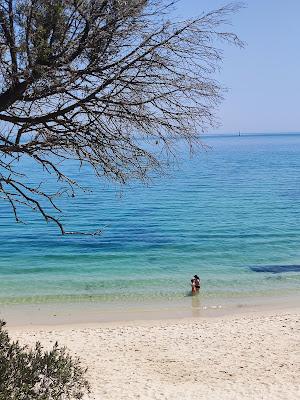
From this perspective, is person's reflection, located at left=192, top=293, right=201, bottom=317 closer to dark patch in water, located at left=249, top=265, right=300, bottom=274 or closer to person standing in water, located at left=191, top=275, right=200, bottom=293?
person standing in water, located at left=191, top=275, right=200, bottom=293

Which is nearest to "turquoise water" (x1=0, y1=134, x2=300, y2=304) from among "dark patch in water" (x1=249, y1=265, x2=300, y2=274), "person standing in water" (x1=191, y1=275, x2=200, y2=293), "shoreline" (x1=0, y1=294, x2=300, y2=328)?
"dark patch in water" (x1=249, y1=265, x2=300, y2=274)

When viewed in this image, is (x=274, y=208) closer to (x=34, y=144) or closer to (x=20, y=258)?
(x=20, y=258)

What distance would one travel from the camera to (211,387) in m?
11.9

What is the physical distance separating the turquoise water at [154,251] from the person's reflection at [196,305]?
0.42m

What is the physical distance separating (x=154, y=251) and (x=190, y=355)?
1523 centimetres

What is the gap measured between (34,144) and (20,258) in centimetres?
2391

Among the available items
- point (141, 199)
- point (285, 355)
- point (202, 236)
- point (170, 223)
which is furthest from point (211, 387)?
point (141, 199)

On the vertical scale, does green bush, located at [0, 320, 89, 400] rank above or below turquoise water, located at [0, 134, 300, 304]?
above

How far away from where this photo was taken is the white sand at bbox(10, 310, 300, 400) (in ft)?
38.3

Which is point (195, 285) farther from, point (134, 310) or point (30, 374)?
point (30, 374)

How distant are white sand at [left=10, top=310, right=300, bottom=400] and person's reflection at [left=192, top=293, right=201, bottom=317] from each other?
2.83 feet

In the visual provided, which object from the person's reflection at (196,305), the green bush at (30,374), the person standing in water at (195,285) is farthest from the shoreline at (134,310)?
the green bush at (30,374)

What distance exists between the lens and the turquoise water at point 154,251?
22.5m

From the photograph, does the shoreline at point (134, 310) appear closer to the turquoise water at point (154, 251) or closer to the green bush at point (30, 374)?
the turquoise water at point (154, 251)
